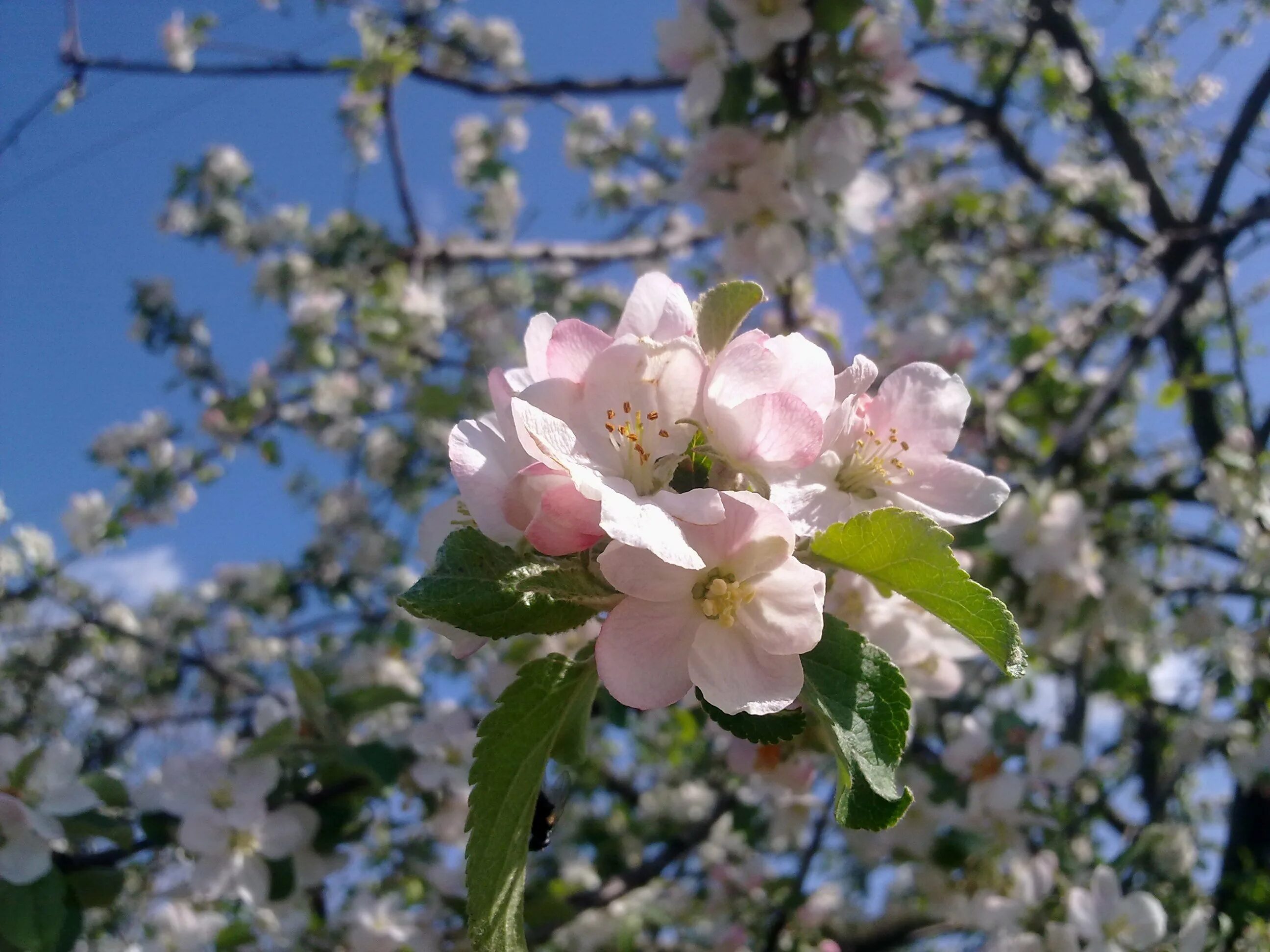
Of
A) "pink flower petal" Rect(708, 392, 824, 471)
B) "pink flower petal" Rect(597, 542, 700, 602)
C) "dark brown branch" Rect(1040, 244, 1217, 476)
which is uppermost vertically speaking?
"pink flower petal" Rect(708, 392, 824, 471)

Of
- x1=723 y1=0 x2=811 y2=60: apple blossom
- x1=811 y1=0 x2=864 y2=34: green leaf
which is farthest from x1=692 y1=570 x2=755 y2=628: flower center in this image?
x1=811 y1=0 x2=864 y2=34: green leaf

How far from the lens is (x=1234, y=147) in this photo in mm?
2971

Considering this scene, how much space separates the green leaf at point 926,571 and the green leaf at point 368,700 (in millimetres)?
1231

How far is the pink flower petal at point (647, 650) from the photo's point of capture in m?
0.75

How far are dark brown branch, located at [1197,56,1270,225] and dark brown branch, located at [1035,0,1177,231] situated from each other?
0.82 ft

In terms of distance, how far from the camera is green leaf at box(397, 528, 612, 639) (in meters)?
0.70

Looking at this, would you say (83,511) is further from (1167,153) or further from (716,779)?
(1167,153)

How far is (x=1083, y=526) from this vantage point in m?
2.24

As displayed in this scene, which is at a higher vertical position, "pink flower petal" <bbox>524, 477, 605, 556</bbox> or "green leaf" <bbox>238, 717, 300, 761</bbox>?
"pink flower petal" <bbox>524, 477, 605, 556</bbox>

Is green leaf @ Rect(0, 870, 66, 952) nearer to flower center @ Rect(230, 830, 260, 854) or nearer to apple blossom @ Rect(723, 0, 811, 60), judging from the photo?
flower center @ Rect(230, 830, 260, 854)

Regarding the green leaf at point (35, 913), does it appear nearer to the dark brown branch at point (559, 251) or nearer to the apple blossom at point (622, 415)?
the apple blossom at point (622, 415)

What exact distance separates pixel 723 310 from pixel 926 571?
12.3 inches

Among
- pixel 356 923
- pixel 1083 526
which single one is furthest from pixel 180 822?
pixel 1083 526

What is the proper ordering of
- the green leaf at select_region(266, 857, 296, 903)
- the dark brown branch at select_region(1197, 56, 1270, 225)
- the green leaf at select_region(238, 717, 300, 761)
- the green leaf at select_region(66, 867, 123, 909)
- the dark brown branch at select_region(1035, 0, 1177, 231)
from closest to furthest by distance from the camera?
the green leaf at select_region(66, 867, 123, 909) → the green leaf at select_region(238, 717, 300, 761) → the green leaf at select_region(266, 857, 296, 903) → the dark brown branch at select_region(1197, 56, 1270, 225) → the dark brown branch at select_region(1035, 0, 1177, 231)
